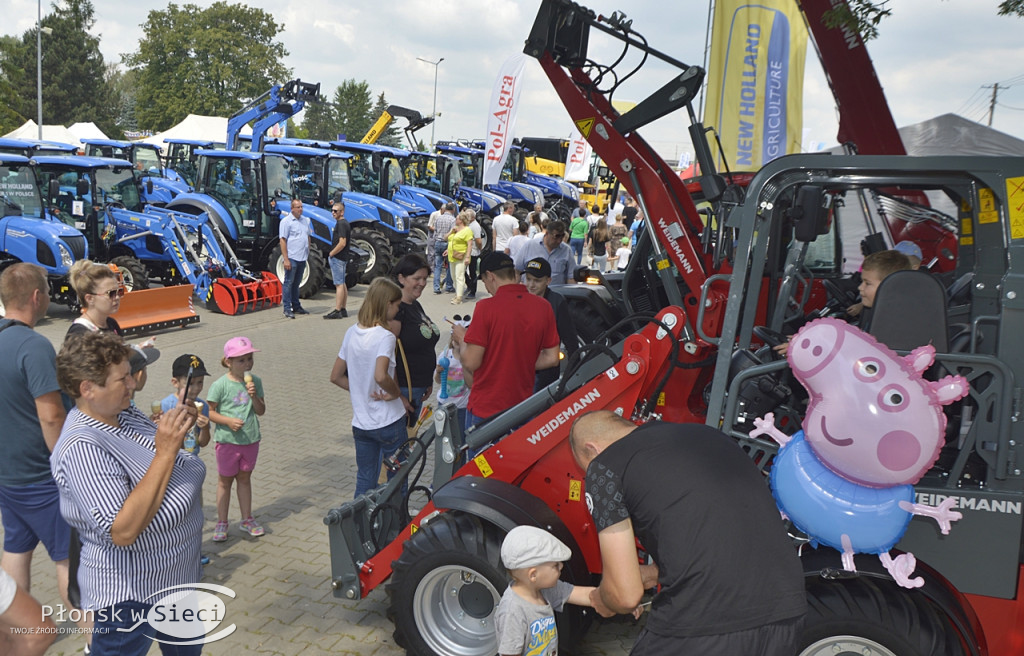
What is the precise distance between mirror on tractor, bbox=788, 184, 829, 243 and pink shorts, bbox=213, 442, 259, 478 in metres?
3.69

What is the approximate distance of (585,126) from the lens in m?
5.63

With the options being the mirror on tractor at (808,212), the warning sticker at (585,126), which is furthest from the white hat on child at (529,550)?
the warning sticker at (585,126)

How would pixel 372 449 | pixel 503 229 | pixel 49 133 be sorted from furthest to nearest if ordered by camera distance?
pixel 49 133
pixel 503 229
pixel 372 449

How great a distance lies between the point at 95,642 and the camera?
2.79 meters

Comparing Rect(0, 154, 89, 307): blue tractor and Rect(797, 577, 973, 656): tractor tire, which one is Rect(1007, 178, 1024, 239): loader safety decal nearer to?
Rect(797, 577, 973, 656): tractor tire

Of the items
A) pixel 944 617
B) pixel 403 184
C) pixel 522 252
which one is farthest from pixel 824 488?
pixel 403 184

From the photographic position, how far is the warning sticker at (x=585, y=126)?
5.61 meters

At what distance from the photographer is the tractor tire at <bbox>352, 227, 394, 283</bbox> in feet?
52.5

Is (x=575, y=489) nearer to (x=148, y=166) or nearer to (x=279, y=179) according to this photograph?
(x=279, y=179)

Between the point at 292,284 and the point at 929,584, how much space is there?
37.3 ft

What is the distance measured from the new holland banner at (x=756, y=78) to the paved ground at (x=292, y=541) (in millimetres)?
6223

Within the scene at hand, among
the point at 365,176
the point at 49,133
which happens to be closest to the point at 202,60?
the point at 49,133

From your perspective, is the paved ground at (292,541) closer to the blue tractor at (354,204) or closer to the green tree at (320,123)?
the blue tractor at (354,204)

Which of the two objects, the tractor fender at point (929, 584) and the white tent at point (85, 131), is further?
the white tent at point (85, 131)
